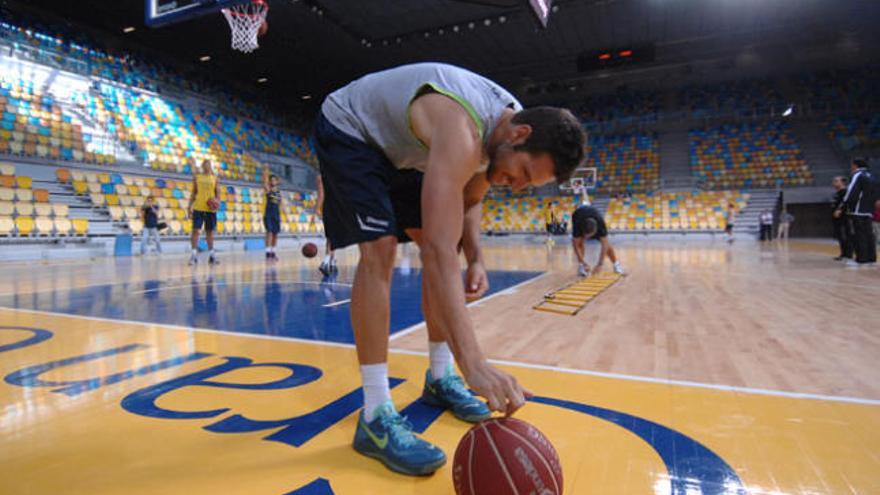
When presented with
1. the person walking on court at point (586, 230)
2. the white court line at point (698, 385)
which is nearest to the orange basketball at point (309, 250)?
the person walking on court at point (586, 230)

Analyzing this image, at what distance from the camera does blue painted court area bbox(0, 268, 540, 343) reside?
3275mm

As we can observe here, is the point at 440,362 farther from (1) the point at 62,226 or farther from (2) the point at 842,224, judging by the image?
(1) the point at 62,226

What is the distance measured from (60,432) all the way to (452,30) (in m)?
17.4

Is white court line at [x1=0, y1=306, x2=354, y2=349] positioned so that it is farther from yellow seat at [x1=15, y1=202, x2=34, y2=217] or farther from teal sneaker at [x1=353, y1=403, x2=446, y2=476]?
yellow seat at [x1=15, y1=202, x2=34, y2=217]

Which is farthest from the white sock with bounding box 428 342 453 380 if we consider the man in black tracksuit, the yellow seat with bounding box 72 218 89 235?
the yellow seat with bounding box 72 218 89 235

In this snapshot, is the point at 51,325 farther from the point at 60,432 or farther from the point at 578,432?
the point at 578,432

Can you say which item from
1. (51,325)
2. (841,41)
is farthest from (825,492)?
(841,41)

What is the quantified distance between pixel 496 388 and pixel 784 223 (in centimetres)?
2307

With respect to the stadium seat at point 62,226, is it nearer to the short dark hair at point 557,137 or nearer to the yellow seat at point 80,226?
the yellow seat at point 80,226

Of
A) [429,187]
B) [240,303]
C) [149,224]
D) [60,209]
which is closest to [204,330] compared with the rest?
[240,303]

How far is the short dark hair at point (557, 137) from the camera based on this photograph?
4.11ft

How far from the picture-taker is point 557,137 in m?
1.25

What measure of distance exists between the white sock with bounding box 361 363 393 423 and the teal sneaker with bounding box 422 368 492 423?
1.01 feet

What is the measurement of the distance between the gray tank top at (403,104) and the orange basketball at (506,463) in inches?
31.4
